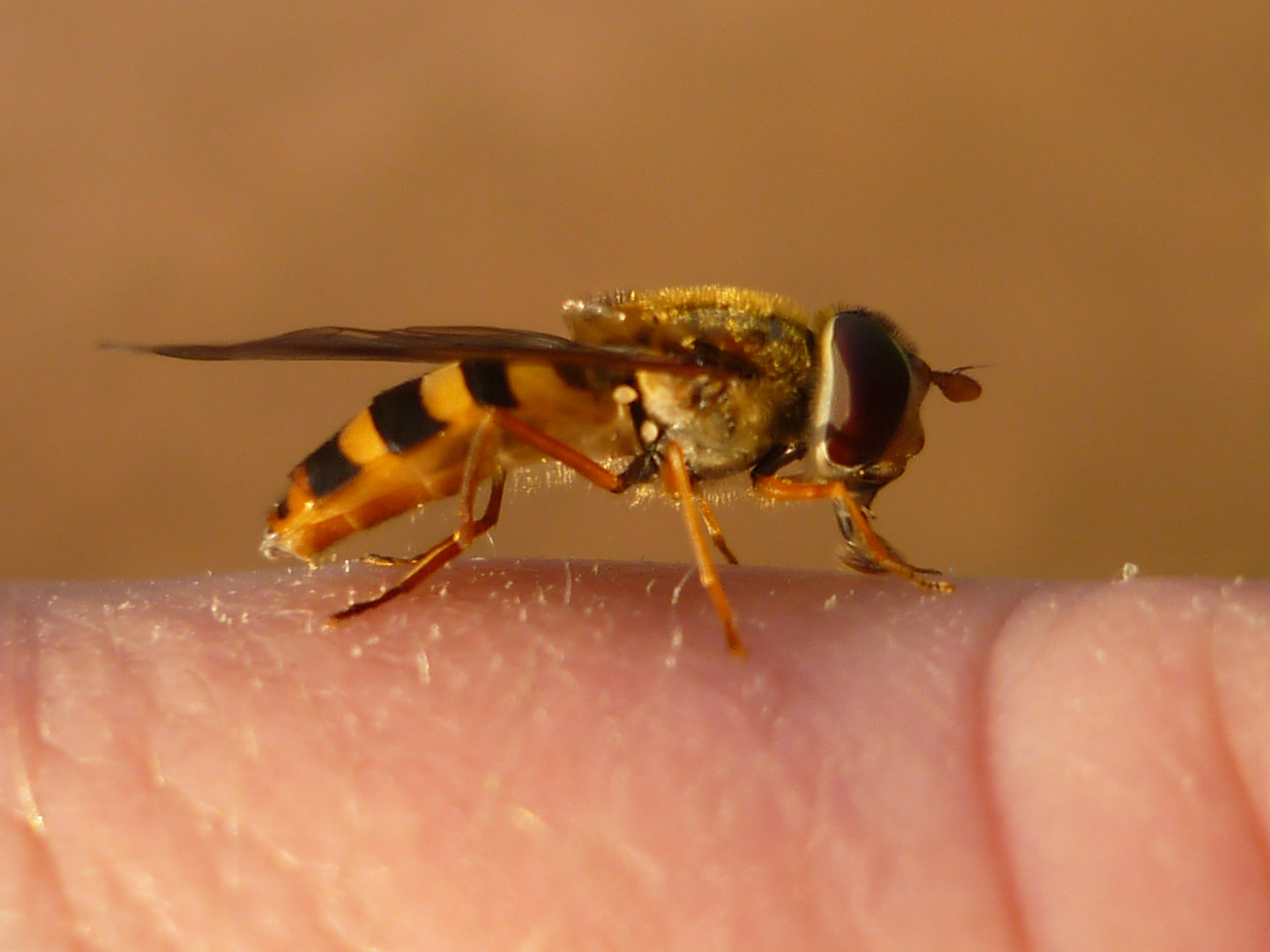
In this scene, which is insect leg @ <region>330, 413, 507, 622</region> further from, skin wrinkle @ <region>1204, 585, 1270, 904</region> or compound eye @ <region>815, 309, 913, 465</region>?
skin wrinkle @ <region>1204, 585, 1270, 904</region>

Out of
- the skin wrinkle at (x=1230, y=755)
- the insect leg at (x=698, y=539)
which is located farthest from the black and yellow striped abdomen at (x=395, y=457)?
the skin wrinkle at (x=1230, y=755)

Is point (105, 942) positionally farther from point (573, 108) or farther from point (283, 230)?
point (573, 108)

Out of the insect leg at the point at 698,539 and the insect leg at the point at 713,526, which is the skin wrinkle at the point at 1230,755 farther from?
the insect leg at the point at 713,526

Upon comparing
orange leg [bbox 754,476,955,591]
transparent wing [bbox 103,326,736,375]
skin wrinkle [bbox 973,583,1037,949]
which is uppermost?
transparent wing [bbox 103,326,736,375]

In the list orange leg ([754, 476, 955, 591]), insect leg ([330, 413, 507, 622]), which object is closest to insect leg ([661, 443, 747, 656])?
orange leg ([754, 476, 955, 591])

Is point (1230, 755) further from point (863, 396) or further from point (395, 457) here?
point (395, 457)

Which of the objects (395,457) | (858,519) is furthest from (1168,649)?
(395,457)

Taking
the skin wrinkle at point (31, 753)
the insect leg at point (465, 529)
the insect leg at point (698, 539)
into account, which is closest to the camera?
the skin wrinkle at point (31, 753)
